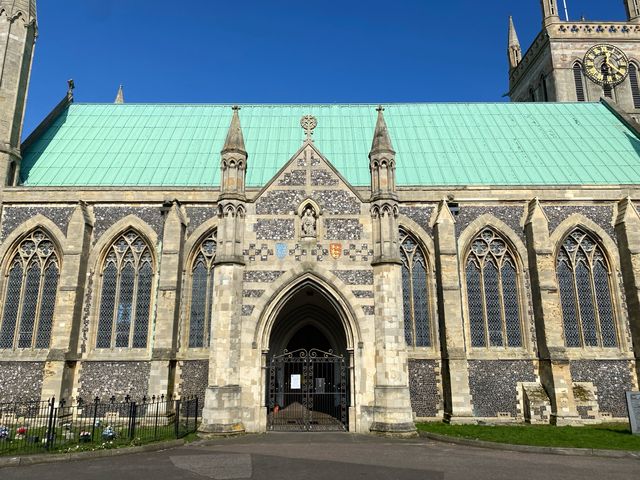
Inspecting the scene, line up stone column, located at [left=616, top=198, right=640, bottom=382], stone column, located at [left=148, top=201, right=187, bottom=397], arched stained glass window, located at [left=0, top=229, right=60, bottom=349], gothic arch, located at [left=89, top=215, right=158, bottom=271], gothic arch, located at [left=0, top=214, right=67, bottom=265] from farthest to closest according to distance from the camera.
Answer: gothic arch, located at [left=89, top=215, right=158, bottom=271] → gothic arch, located at [left=0, top=214, right=67, bottom=265] → arched stained glass window, located at [left=0, top=229, right=60, bottom=349] → stone column, located at [left=616, top=198, right=640, bottom=382] → stone column, located at [left=148, top=201, right=187, bottom=397]

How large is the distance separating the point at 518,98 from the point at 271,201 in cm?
2840

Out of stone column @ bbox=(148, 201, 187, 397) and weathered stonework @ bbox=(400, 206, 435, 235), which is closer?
stone column @ bbox=(148, 201, 187, 397)

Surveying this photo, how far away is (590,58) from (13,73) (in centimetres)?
3334

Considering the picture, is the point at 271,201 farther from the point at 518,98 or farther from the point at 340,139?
the point at 518,98

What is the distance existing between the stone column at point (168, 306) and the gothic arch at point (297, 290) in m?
4.46

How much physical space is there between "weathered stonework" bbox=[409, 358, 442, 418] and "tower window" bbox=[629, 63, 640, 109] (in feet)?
78.7

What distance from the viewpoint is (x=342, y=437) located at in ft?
46.6

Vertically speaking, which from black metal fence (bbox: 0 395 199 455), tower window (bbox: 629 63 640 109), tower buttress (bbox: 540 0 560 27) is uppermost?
tower buttress (bbox: 540 0 560 27)

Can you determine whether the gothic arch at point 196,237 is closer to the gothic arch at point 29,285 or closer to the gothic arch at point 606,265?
the gothic arch at point 29,285

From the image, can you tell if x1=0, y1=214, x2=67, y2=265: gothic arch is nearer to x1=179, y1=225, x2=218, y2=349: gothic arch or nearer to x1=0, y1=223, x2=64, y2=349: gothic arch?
x1=0, y1=223, x2=64, y2=349: gothic arch

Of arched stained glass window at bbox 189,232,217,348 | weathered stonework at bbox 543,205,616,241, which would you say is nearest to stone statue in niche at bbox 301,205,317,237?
arched stained glass window at bbox 189,232,217,348

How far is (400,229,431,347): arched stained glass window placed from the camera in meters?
19.2

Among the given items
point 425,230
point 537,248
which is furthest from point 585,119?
point 425,230

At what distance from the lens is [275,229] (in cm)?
1653
